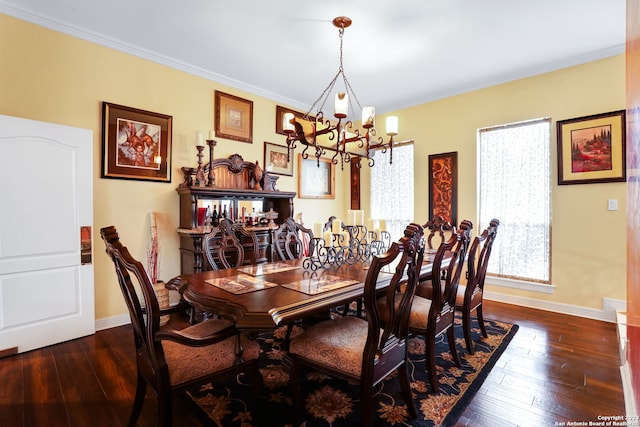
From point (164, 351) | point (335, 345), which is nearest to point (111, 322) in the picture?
point (164, 351)

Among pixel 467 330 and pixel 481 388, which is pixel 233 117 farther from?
pixel 481 388

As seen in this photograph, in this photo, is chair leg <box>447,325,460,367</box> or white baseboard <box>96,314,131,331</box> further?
white baseboard <box>96,314,131,331</box>

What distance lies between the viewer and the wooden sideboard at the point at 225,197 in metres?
3.28

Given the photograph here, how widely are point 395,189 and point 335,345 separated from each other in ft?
12.4

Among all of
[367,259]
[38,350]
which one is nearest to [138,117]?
[38,350]

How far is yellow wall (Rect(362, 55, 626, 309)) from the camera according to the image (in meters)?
3.13

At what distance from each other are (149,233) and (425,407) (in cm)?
309

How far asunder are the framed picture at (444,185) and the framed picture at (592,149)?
1.20 meters

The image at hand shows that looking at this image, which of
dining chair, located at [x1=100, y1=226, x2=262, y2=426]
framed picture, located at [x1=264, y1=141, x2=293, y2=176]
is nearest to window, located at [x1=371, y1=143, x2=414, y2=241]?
framed picture, located at [x1=264, y1=141, x2=293, y2=176]

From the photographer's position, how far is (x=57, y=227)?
262 centimetres

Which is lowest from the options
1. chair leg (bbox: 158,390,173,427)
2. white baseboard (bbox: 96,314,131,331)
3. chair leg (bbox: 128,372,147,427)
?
white baseboard (bbox: 96,314,131,331)

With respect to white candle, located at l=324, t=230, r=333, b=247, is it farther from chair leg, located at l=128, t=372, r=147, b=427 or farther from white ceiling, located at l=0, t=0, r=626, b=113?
white ceiling, located at l=0, t=0, r=626, b=113

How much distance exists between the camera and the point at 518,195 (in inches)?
→ 148

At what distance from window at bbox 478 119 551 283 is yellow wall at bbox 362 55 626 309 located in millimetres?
90
